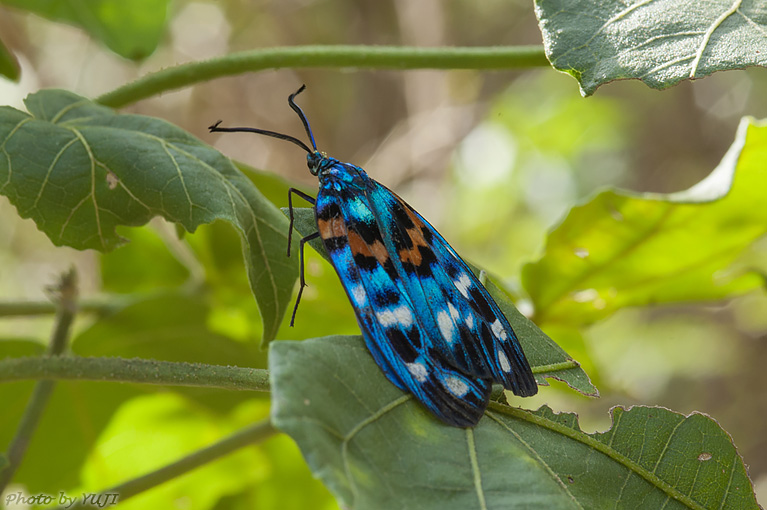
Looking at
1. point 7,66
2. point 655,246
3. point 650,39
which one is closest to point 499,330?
point 650,39

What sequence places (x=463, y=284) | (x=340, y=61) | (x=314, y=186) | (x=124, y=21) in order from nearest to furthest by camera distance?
1. (x=463, y=284)
2. (x=340, y=61)
3. (x=124, y=21)
4. (x=314, y=186)

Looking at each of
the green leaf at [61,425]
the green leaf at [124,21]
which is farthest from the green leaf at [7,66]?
the green leaf at [61,425]

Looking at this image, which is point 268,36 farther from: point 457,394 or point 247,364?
point 457,394

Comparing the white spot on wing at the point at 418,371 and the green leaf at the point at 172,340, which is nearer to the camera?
the white spot on wing at the point at 418,371

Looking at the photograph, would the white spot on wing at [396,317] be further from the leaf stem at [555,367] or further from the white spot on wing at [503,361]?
the leaf stem at [555,367]

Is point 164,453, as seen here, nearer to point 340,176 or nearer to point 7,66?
point 7,66

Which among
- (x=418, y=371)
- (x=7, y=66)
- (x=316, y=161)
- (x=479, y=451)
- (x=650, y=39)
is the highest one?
(x=7, y=66)
